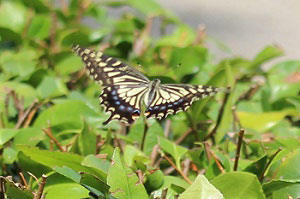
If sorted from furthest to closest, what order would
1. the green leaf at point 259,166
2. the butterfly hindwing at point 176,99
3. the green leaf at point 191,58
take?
the green leaf at point 191,58
the butterfly hindwing at point 176,99
the green leaf at point 259,166

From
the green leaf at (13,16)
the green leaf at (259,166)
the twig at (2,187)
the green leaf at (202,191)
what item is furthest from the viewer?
the green leaf at (13,16)

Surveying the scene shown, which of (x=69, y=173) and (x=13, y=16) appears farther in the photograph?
(x=13, y=16)

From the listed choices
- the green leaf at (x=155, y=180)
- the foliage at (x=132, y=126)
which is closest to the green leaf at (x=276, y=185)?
the foliage at (x=132, y=126)

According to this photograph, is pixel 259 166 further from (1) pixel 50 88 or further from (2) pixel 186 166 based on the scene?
(1) pixel 50 88

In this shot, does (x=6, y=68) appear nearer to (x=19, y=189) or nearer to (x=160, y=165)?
(x=160, y=165)

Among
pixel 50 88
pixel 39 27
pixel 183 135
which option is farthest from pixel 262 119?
pixel 39 27

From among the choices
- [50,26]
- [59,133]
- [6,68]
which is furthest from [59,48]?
[59,133]

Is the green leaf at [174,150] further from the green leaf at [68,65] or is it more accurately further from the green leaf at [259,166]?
the green leaf at [68,65]
